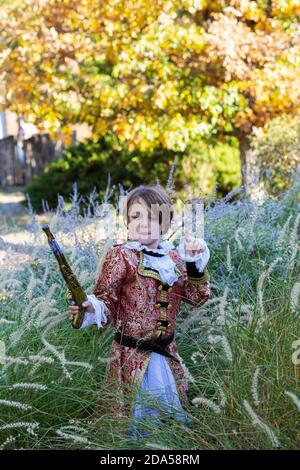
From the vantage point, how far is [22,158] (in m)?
19.3

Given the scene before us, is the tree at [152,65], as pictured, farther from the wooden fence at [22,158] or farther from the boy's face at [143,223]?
the wooden fence at [22,158]

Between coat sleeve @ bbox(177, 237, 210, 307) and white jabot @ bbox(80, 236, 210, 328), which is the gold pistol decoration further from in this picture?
coat sleeve @ bbox(177, 237, 210, 307)

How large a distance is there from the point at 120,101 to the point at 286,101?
1.94 m

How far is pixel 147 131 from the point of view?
9.05m

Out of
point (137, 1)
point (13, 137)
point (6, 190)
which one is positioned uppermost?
point (137, 1)

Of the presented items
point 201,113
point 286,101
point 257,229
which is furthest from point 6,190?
point 257,229

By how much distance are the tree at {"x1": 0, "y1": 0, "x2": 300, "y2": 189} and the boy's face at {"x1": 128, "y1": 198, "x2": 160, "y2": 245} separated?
513 centimetres

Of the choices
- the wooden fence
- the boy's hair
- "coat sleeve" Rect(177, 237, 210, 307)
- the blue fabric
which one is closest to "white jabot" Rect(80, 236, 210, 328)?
"coat sleeve" Rect(177, 237, 210, 307)

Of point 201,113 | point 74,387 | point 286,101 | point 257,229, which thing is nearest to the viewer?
point 74,387

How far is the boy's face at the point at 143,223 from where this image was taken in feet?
10.9

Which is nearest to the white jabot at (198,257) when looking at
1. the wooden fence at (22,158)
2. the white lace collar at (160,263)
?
the white lace collar at (160,263)

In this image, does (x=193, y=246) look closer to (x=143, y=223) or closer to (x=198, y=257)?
(x=198, y=257)
